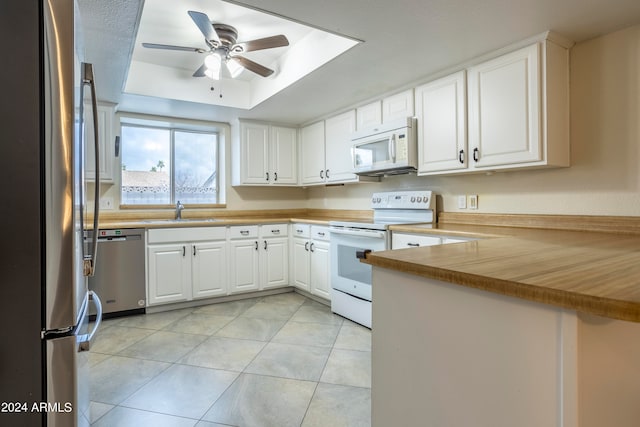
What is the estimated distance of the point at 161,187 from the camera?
4.02 metres

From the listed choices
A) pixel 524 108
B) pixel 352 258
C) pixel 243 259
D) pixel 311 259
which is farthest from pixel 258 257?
pixel 524 108

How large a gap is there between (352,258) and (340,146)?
1350 millimetres

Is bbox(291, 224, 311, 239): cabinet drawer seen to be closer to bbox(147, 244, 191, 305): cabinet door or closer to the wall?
bbox(147, 244, 191, 305): cabinet door

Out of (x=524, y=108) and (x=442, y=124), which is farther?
(x=442, y=124)

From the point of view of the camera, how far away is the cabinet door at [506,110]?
2086 mm

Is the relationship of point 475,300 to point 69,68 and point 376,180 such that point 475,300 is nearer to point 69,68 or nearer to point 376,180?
point 69,68

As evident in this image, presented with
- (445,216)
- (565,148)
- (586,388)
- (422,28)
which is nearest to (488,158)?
(565,148)

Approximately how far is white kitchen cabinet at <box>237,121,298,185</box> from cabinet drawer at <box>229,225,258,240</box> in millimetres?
639

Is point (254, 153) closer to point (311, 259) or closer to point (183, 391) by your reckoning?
point (311, 259)

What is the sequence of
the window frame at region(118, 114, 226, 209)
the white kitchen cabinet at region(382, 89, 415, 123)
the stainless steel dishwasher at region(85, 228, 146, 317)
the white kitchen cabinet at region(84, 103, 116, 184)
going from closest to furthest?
the white kitchen cabinet at region(382, 89, 415, 123)
the stainless steel dishwasher at region(85, 228, 146, 317)
the white kitchen cabinet at region(84, 103, 116, 184)
the window frame at region(118, 114, 226, 209)

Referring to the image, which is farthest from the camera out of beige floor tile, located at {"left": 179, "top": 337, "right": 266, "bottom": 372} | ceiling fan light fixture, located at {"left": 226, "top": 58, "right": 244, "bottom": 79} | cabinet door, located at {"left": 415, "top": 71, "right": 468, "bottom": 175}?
ceiling fan light fixture, located at {"left": 226, "top": 58, "right": 244, "bottom": 79}

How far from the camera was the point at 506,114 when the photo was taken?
Result: 2217mm

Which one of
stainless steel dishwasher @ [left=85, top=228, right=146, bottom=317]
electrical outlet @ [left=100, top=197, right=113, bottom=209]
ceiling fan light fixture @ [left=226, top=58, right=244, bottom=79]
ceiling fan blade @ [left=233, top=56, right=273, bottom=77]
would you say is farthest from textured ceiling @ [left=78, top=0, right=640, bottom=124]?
stainless steel dishwasher @ [left=85, top=228, right=146, bottom=317]

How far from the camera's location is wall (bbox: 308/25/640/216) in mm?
1941
